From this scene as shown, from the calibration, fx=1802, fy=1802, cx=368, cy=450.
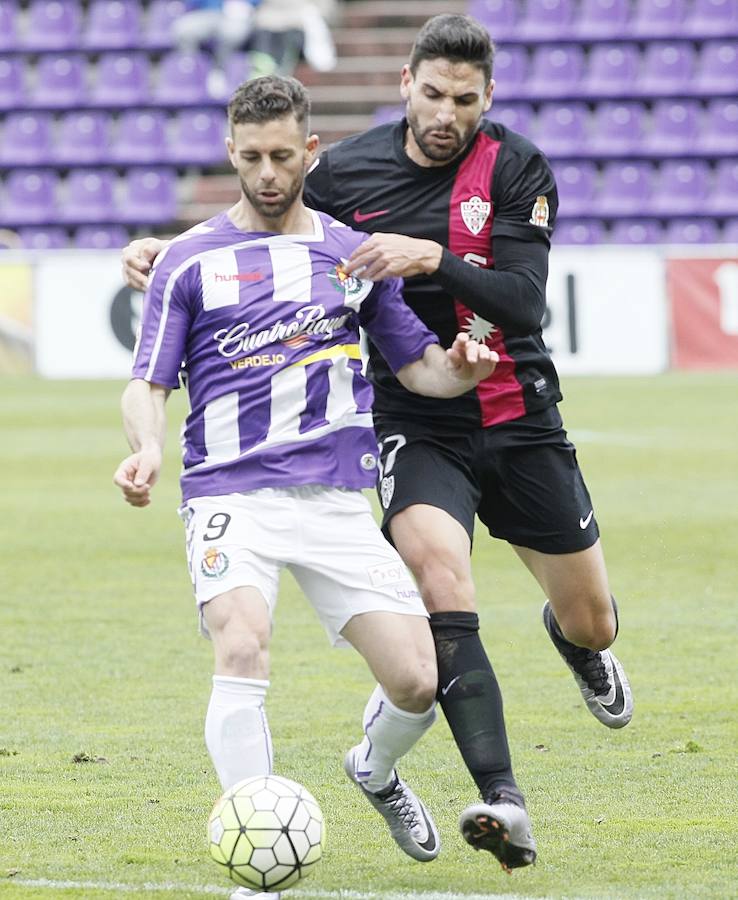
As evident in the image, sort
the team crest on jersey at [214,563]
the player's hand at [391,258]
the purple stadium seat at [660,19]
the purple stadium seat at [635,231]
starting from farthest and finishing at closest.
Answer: the purple stadium seat at [660,19] < the purple stadium seat at [635,231] < the player's hand at [391,258] < the team crest on jersey at [214,563]

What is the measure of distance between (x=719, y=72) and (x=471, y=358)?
20.2 m

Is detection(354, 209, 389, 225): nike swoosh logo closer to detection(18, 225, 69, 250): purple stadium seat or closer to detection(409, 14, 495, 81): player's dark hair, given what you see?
detection(409, 14, 495, 81): player's dark hair

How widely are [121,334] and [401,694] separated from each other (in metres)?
15.5

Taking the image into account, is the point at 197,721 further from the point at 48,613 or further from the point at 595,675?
the point at 48,613

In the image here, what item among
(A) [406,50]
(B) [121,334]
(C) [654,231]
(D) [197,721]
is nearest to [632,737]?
(D) [197,721]

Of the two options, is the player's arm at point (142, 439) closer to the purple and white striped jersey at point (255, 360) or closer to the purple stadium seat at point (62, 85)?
the purple and white striped jersey at point (255, 360)

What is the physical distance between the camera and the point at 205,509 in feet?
14.4

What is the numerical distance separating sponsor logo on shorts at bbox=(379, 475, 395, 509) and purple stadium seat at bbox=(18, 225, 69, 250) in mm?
19073

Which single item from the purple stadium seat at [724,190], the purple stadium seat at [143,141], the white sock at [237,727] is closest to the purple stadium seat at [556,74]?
the purple stadium seat at [724,190]

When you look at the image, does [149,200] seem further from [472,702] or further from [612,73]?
[472,702]

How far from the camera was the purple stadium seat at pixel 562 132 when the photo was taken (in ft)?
76.4

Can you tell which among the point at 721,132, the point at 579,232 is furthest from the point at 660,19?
the point at 579,232

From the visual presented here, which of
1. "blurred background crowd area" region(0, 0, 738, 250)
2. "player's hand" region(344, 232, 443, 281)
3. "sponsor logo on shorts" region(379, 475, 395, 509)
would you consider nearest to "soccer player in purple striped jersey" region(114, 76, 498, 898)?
"player's hand" region(344, 232, 443, 281)

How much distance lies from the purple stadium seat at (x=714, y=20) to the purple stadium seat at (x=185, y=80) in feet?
21.3
